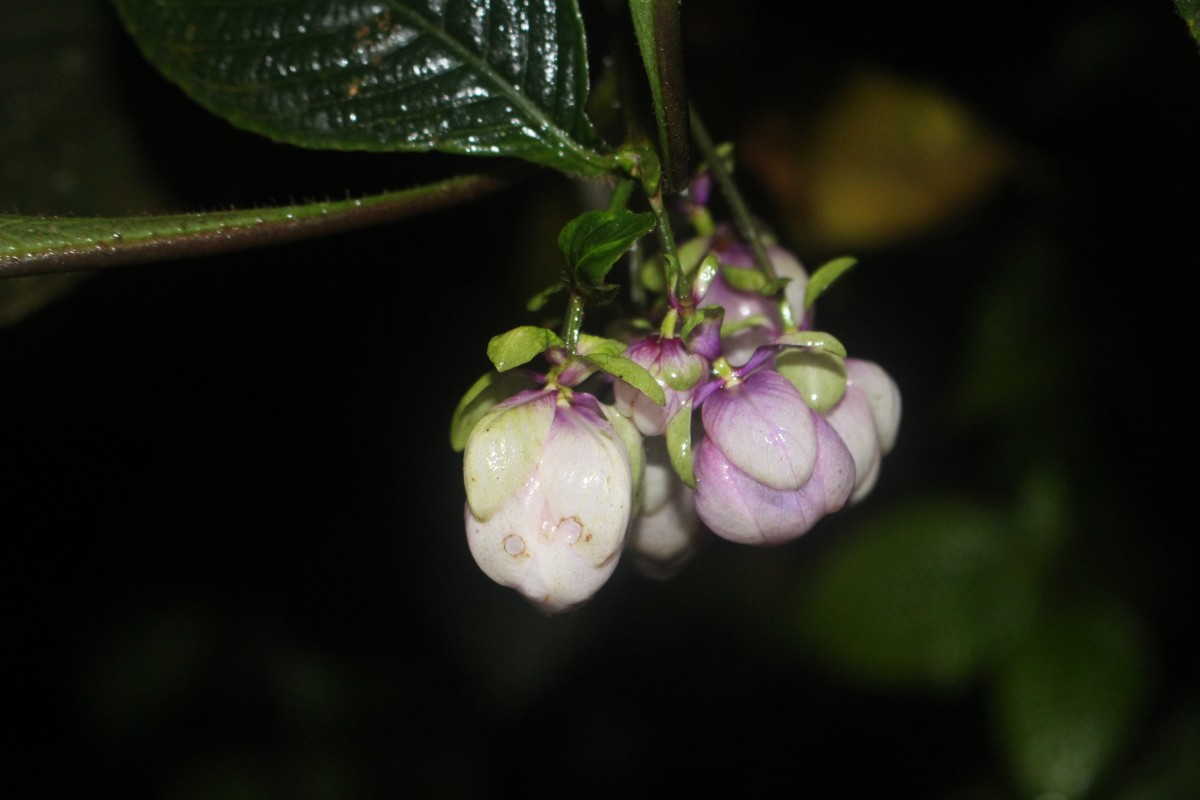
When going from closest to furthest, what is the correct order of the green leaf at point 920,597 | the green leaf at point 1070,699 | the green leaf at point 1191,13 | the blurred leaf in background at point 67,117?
the green leaf at point 1191,13, the blurred leaf in background at point 67,117, the green leaf at point 1070,699, the green leaf at point 920,597

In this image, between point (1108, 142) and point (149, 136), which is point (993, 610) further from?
point (149, 136)

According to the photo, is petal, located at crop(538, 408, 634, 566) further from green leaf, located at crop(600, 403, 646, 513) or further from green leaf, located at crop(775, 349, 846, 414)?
green leaf, located at crop(775, 349, 846, 414)

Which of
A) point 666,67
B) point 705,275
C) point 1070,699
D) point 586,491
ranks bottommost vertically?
point 1070,699

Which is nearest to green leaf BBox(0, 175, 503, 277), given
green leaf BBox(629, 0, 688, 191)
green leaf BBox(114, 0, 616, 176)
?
green leaf BBox(114, 0, 616, 176)

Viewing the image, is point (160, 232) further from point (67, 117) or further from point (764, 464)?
point (67, 117)

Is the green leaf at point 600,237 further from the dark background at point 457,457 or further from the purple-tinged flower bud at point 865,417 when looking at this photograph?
the dark background at point 457,457

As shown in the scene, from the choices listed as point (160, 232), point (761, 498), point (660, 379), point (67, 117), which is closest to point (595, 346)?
point (660, 379)

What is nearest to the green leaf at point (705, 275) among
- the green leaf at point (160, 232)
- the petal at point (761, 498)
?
the petal at point (761, 498)
